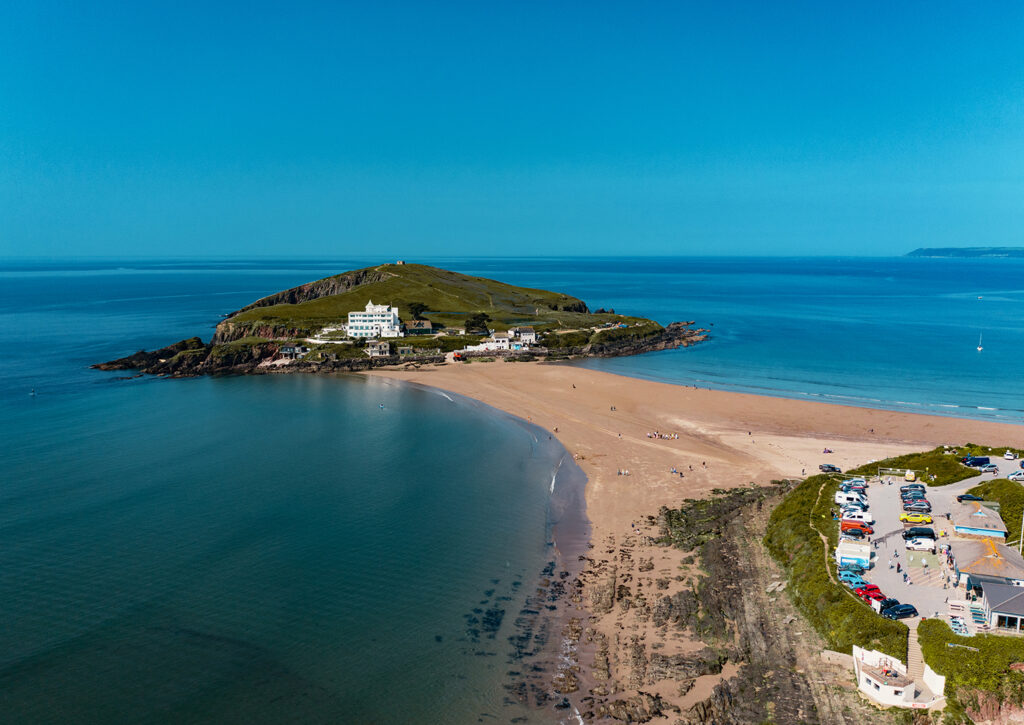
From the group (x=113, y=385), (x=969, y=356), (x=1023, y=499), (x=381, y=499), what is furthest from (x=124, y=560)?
(x=969, y=356)

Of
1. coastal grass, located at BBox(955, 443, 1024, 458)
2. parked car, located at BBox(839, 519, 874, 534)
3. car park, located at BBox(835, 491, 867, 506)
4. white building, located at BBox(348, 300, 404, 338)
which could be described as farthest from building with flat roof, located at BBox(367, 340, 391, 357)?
parked car, located at BBox(839, 519, 874, 534)

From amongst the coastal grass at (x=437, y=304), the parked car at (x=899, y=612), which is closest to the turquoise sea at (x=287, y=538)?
the parked car at (x=899, y=612)

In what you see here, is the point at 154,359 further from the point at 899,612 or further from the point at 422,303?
the point at 899,612

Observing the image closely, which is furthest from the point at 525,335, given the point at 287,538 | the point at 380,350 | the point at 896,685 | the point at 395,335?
Result: the point at 896,685

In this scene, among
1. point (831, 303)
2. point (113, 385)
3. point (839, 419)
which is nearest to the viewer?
point (839, 419)

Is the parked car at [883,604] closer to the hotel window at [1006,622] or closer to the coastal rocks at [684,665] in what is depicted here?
the hotel window at [1006,622]

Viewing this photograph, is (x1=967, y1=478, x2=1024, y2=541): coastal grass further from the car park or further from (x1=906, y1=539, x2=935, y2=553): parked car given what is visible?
the car park

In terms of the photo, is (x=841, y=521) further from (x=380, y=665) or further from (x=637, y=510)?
(x=380, y=665)
